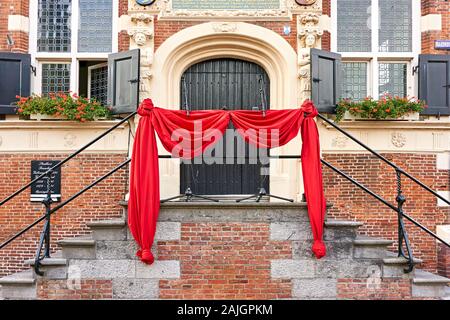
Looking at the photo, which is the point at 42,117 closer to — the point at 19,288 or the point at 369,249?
the point at 19,288

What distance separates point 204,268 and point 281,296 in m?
1.03

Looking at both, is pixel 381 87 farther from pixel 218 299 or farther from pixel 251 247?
pixel 218 299

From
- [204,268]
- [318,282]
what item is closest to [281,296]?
[318,282]

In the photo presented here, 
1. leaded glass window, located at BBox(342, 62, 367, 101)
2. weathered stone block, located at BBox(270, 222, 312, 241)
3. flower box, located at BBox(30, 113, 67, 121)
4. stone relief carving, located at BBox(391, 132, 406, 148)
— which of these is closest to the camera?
weathered stone block, located at BBox(270, 222, 312, 241)

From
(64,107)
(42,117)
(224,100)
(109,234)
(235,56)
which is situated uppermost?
(235,56)

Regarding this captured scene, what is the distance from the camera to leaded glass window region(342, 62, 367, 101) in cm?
880

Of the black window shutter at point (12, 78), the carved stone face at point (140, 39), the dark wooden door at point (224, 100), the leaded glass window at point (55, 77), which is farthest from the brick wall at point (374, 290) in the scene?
the black window shutter at point (12, 78)

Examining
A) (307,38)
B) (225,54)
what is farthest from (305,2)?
(225,54)

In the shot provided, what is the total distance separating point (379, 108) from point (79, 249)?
512 centimetres

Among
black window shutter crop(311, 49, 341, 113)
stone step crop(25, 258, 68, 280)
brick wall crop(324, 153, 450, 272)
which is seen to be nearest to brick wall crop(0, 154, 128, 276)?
stone step crop(25, 258, 68, 280)

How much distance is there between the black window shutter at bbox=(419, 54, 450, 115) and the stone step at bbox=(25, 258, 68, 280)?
6315 mm

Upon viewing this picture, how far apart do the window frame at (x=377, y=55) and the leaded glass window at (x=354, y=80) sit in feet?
0.23

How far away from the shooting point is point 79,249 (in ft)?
20.0

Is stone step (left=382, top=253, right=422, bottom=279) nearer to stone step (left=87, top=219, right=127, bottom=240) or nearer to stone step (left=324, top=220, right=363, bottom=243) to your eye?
stone step (left=324, top=220, right=363, bottom=243)
